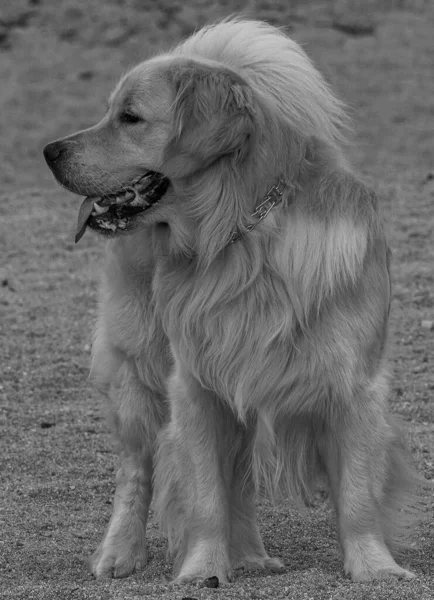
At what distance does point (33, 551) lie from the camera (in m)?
4.85

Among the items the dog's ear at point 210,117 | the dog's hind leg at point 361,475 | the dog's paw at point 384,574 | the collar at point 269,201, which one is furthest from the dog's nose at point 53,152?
the dog's paw at point 384,574

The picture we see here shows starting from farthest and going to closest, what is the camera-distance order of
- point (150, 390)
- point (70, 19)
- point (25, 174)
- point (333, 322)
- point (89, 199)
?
point (70, 19), point (25, 174), point (150, 390), point (89, 199), point (333, 322)

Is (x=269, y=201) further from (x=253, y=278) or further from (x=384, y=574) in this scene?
(x=384, y=574)

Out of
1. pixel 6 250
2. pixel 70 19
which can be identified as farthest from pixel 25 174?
pixel 70 19

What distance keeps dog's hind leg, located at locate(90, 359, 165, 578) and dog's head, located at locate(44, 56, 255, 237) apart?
87cm

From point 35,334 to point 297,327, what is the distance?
4.85 meters

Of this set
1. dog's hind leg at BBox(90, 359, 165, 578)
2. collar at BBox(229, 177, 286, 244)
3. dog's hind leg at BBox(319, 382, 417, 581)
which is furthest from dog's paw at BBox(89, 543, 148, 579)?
collar at BBox(229, 177, 286, 244)

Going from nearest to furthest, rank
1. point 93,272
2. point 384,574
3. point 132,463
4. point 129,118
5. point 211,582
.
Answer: point 384,574, point 211,582, point 129,118, point 132,463, point 93,272

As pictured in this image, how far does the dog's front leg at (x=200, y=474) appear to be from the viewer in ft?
14.6

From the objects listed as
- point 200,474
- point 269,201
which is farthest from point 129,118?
point 200,474

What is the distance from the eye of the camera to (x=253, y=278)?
430 cm

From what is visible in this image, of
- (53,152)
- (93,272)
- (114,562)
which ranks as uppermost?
(53,152)

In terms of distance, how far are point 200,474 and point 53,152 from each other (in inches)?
Result: 53.5

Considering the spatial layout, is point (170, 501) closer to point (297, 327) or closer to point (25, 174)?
point (297, 327)
